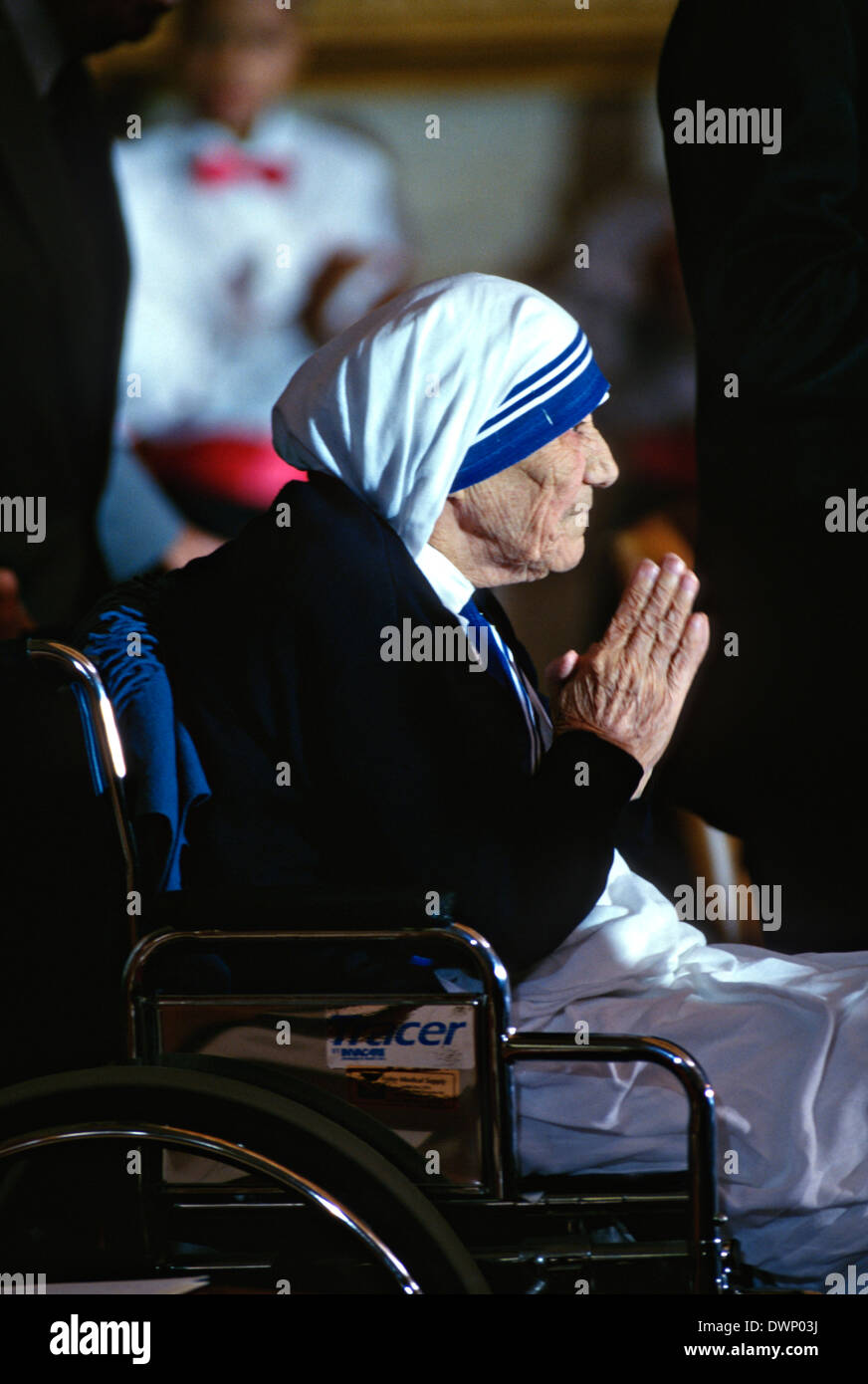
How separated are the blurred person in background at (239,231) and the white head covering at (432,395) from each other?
60 centimetres

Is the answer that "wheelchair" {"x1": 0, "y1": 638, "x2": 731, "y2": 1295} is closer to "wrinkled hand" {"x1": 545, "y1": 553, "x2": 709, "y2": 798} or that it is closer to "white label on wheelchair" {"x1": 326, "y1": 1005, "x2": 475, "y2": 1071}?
"white label on wheelchair" {"x1": 326, "y1": 1005, "x2": 475, "y2": 1071}

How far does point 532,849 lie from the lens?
53.8 inches

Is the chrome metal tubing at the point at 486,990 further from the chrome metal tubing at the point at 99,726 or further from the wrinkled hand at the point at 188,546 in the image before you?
the wrinkled hand at the point at 188,546

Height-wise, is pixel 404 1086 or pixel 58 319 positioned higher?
pixel 58 319

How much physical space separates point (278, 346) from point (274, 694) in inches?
36.9

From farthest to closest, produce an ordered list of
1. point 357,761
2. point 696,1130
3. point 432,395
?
point 432,395 < point 357,761 < point 696,1130

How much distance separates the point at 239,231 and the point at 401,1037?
1449 millimetres

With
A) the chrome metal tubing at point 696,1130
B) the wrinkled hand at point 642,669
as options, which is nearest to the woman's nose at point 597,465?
the wrinkled hand at point 642,669

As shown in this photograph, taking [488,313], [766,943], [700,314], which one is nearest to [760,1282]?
[766,943]

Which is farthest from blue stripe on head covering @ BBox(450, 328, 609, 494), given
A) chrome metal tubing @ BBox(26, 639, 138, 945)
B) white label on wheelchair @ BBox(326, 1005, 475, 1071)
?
white label on wheelchair @ BBox(326, 1005, 475, 1071)

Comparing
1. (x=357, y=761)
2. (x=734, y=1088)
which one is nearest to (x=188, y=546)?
(x=357, y=761)

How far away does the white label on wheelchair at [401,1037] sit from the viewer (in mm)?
1219

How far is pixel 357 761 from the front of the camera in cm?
134

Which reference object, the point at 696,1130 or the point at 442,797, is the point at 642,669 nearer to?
the point at 442,797
